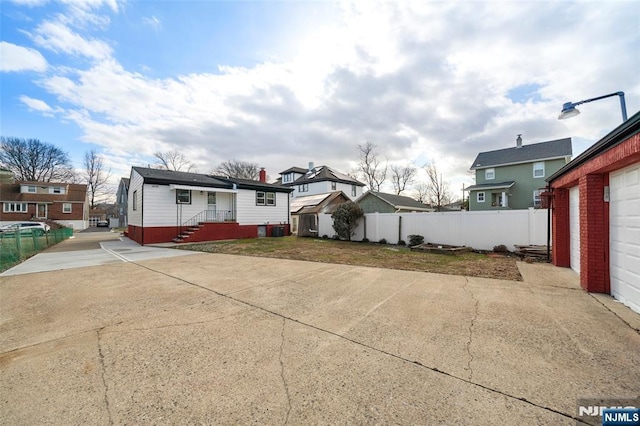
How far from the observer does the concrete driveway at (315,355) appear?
6.68 ft

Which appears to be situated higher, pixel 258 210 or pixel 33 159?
pixel 33 159

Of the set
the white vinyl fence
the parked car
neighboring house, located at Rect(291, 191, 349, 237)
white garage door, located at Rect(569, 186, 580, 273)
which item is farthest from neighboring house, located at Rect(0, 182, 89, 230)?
white garage door, located at Rect(569, 186, 580, 273)

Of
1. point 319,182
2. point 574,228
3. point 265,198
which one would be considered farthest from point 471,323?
point 319,182

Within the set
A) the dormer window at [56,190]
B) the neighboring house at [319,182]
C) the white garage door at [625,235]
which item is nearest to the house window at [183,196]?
the white garage door at [625,235]

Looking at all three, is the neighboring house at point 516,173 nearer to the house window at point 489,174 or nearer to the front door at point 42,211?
the house window at point 489,174

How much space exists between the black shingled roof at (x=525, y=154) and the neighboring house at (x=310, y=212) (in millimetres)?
15725

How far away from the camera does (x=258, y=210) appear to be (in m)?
19.7

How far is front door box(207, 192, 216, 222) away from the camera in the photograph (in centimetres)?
1789

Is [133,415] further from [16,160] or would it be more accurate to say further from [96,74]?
[16,160]

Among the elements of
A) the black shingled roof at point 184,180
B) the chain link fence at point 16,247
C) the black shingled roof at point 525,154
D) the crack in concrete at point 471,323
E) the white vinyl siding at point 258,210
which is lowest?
the crack in concrete at point 471,323

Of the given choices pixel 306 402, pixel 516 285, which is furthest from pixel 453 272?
pixel 306 402

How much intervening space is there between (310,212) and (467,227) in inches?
543

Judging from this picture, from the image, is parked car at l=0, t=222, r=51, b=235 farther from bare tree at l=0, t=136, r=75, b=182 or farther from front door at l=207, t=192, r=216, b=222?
bare tree at l=0, t=136, r=75, b=182

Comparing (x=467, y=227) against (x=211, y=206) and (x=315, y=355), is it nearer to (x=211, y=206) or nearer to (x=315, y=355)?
(x=315, y=355)
